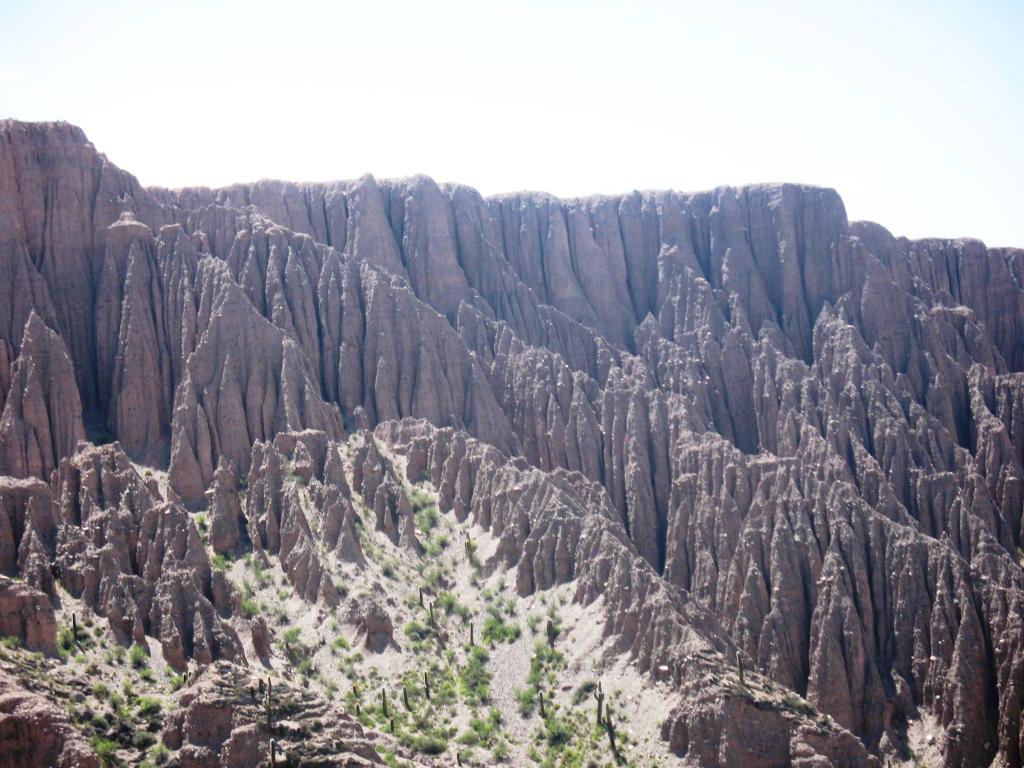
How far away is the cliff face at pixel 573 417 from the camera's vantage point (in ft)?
228

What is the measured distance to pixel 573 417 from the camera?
97062mm

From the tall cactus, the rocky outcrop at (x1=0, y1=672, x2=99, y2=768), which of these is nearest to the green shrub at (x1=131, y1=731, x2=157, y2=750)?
the rocky outcrop at (x1=0, y1=672, x2=99, y2=768)

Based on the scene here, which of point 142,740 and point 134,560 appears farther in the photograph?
point 134,560

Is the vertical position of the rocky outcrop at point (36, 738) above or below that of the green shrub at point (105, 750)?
above

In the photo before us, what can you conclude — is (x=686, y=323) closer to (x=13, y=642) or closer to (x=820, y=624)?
(x=820, y=624)

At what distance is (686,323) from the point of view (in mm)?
108500

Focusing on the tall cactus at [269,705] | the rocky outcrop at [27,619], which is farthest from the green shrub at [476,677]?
the rocky outcrop at [27,619]

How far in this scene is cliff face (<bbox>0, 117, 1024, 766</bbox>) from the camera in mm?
69438

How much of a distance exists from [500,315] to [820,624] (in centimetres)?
3606

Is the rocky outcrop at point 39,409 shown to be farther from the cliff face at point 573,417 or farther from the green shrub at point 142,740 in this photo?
the green shrub at point 142,740

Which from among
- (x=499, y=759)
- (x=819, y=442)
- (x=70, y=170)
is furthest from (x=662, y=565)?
(x=70, y=170)

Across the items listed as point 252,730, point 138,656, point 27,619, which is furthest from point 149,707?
point 138,656

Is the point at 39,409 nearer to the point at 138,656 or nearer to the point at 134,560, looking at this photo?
the point at 134,560

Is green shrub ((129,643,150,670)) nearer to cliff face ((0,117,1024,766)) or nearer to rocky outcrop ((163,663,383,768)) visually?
cliff face ((0,117,1024,766))
